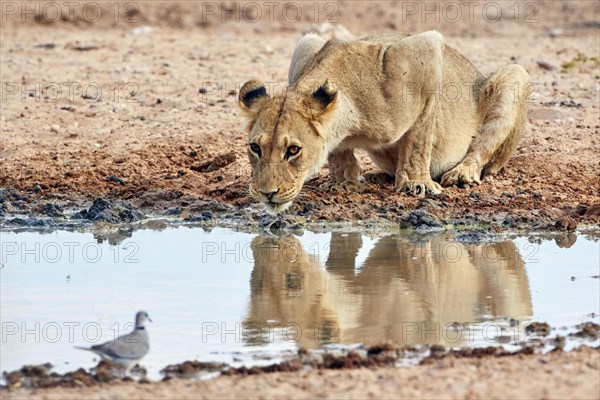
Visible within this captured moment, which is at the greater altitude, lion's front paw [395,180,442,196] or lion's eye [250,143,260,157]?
lion's eye [250,143,260,157]

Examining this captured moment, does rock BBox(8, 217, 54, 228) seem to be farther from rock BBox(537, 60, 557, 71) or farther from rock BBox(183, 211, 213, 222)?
rock BBox(537, 60, 557, 71)

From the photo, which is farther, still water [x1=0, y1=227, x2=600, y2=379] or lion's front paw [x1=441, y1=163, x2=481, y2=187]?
lion's front paw [x1=441, y1=163, x2=481, y2=187]

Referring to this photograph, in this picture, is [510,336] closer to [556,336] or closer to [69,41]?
[556,336]

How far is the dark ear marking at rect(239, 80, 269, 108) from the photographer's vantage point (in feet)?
31.7

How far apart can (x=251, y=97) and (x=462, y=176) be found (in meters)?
2.37

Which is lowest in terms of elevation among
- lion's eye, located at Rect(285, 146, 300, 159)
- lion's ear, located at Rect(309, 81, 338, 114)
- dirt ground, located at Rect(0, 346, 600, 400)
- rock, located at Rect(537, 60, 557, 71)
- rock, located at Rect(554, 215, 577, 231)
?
dirt ground, located at Rect(0, 346, 600, 400)

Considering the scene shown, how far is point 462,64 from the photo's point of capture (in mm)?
11523

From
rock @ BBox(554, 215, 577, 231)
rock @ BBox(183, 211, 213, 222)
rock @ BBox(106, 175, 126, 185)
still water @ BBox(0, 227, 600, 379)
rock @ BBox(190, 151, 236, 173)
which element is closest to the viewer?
still water @ BBox(0, 227, 600, 379)

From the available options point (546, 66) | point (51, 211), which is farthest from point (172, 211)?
point (546, 66)

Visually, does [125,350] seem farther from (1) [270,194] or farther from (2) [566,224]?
(2) [566,224]

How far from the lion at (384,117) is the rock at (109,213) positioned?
134 cm

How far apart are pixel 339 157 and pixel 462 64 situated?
1429 mm

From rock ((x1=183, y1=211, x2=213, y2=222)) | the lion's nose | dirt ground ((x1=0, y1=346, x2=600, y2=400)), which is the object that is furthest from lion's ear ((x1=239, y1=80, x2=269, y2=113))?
dirt ground ((x1=0, y1=346, x2=600, y2=400))

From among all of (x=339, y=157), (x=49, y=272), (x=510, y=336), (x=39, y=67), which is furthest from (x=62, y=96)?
(x=510, y=336)
